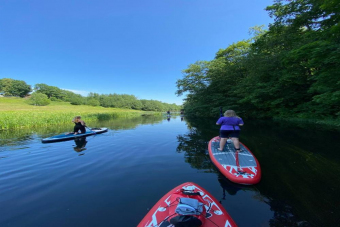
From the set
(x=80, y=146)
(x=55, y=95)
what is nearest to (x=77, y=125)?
(x=80, y=146)

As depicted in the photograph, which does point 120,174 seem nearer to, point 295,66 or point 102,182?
point 102,182

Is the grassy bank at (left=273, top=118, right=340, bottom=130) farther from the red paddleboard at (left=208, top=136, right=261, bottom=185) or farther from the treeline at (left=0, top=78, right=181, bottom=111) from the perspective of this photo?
the treeline at (left=0, top=78, right=181, bottom=111)

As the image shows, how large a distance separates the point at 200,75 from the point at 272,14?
14572 millimetres

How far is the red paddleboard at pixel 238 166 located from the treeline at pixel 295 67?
8287mm

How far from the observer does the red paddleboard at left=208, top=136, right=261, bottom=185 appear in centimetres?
380

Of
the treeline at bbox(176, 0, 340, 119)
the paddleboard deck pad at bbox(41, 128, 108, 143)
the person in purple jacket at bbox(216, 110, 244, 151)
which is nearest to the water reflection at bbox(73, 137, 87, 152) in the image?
the paddleboard deck pad at bbox(41, 128, 108, 143)

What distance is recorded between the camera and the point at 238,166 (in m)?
4.26

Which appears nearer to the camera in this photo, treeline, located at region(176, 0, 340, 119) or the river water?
the river water

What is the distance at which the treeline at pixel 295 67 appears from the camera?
9.46 meters

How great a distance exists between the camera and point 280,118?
1722 centimetres

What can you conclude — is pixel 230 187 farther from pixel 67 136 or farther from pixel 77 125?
pixel 77 125

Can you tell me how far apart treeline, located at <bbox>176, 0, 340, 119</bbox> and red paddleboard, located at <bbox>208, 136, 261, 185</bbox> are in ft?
27.2

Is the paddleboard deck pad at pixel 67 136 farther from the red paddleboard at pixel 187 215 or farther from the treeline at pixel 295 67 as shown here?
the treeline at pixel 295 67

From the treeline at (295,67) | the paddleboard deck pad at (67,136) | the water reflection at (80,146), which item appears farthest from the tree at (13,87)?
the treeline at (295,67)
